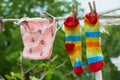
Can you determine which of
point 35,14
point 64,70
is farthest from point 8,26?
point 64,70

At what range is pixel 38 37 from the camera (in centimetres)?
283

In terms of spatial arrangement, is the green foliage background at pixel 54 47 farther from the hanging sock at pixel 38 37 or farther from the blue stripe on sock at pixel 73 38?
the blue stripe on sock at pixel 73 38

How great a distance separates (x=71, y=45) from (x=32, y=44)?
0.36 meters

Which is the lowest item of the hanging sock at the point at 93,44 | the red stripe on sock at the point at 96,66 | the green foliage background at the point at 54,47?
the green foliage background at the point at 54,47

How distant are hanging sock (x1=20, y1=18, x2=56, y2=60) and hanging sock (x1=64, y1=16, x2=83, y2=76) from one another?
7.3 inches

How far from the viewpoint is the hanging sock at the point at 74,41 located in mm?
2541

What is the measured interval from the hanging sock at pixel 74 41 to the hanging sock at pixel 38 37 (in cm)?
18

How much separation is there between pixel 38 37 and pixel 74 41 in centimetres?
33

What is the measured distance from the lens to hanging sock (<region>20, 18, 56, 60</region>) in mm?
2777

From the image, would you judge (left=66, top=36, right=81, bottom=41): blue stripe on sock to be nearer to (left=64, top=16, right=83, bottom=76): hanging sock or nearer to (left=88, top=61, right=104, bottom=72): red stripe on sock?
(left=64, top=16, right=83, bottom=76): hanging sock

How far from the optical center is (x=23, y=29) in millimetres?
2873

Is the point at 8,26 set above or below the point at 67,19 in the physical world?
below

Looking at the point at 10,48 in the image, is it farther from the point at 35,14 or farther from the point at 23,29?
the point at 23,29

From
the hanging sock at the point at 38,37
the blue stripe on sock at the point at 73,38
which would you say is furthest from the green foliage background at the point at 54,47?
the blue stripe on sock at the point at 73,38
